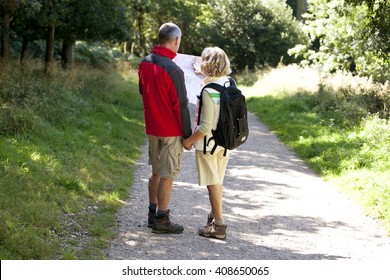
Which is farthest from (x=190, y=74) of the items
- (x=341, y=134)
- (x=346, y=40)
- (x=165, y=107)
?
(x=346, y=40)

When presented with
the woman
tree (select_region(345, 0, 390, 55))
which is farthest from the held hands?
tree (select_region(345, 0, 390, 55))

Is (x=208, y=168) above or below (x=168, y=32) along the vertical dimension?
below

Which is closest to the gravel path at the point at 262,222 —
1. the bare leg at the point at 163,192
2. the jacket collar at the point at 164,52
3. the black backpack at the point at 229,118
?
the bare leg at the point at 163,192

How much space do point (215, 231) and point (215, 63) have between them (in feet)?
5.91

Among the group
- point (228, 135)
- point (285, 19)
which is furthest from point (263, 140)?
point (285, 19)

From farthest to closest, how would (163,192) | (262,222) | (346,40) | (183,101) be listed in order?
(346,40) < (262,222) < (163,192) < (183,101)

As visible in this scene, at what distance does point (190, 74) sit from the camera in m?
6.54

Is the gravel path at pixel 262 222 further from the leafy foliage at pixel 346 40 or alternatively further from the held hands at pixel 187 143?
the leafy foliage at pixel 346 40

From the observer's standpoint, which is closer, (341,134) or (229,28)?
(341,134)

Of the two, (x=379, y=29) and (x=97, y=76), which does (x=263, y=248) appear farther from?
(x=97, y=76)

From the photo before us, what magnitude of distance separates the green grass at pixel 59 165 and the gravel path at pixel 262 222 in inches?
11.6

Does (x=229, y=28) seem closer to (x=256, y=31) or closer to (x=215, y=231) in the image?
(x=256, y=31)

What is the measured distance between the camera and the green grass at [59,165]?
18.9ft

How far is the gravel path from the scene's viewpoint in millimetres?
5980
